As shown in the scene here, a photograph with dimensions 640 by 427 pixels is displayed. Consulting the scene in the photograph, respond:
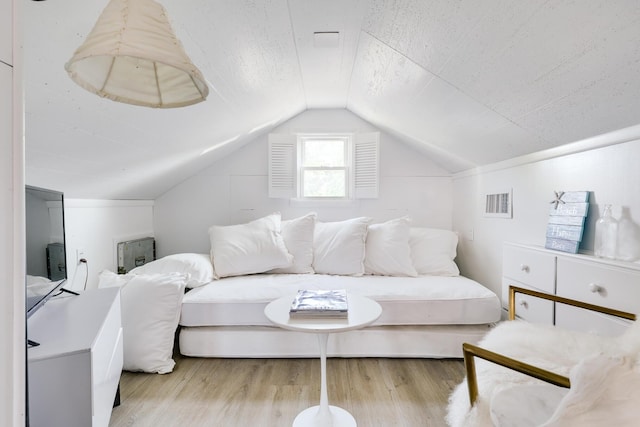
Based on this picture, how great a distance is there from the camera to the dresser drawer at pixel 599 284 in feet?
4.39

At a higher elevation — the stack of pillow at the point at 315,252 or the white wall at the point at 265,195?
the white wall at the point at 265,195

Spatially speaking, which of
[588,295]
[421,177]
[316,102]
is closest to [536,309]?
[588,295]

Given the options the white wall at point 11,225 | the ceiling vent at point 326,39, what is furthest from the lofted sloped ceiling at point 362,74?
the white wall at point 11,225

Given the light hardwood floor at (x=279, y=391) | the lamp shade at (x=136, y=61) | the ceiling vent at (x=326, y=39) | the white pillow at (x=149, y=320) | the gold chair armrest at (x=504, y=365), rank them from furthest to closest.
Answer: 1. the white pillow at (x=149, y=320)
2. the ceiling vent at (x=326, y=39)
3. the light hardwood floor at (x=279, y=391)
4. the gold chair armrest at (x=504, y=365)
5. the lamp shade at (x=136, y=61)

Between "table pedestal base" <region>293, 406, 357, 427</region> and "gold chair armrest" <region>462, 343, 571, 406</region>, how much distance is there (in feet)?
2.70

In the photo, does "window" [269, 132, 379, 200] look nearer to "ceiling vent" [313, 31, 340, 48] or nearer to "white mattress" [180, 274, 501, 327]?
"white mattress" [180, 274, 501, 327]

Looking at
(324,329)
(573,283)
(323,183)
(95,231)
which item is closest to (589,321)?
(573,283)

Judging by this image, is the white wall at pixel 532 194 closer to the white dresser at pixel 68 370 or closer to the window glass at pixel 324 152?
the window glass at pixel 324 152

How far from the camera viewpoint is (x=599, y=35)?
1.13 m

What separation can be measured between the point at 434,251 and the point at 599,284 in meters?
1.54

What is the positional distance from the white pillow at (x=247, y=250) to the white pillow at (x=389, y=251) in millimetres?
721

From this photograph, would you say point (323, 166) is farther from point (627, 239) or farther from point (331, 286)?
point (627, 239)

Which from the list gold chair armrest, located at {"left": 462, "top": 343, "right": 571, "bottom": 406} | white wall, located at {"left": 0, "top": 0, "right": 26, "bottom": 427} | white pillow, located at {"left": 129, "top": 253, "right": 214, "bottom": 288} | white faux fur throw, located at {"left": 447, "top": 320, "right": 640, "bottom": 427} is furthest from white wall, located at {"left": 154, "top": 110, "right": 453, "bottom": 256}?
white wall, located at {"left": 0, "top": 0, "right": 26, "bottom": 427}

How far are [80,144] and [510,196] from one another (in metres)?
2.77
